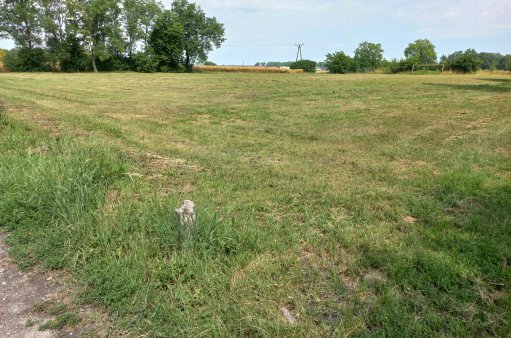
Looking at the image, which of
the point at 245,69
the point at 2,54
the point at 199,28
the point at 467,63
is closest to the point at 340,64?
the point at 245,69

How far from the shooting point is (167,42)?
52312mm

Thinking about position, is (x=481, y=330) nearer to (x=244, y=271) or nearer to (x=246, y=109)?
(x=244, y=271)

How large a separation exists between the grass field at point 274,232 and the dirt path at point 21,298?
16cm

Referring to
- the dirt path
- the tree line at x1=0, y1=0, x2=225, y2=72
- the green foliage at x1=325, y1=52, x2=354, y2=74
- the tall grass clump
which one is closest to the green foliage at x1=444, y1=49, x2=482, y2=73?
the green foliage at x1=325, y1=52, x2=354, y2=74

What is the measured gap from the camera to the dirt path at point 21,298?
2.49 m

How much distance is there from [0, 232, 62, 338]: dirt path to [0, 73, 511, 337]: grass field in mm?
165

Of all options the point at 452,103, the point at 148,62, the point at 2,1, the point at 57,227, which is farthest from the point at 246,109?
the point at 2,1

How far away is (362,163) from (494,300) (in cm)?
385

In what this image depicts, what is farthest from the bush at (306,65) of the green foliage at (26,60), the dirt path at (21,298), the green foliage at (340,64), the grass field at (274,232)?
the dirt path at (21,298)

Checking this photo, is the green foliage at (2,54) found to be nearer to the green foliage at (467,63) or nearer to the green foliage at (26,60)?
the green foliage at (26,60)

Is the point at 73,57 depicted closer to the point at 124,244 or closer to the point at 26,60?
the point at 26,60

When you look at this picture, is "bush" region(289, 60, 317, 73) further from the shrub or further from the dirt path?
the dirt path

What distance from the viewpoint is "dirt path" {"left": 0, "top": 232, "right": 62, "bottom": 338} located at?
2492 millimetres

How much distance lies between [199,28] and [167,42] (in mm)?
12250
